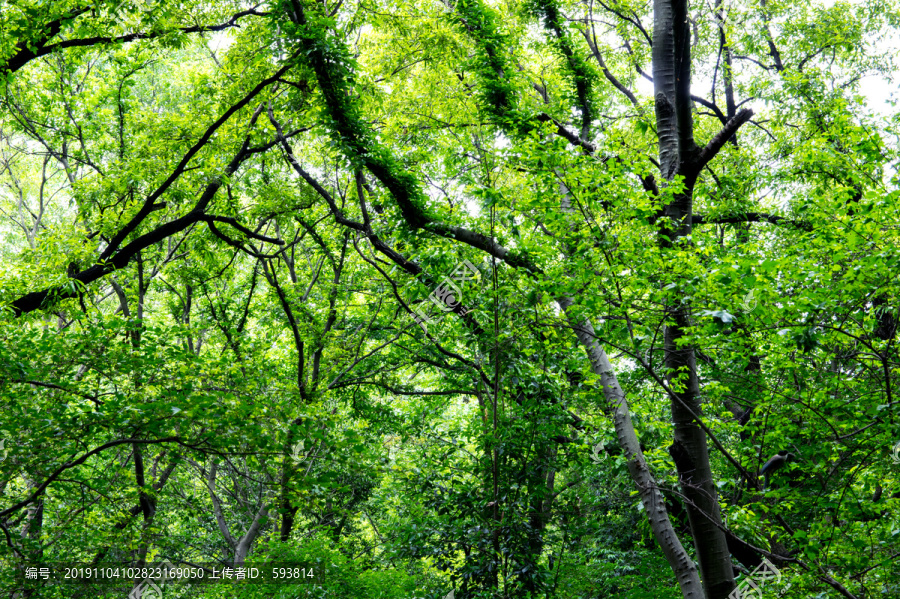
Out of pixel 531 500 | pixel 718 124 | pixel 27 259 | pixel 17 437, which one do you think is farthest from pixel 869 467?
pixel 27 259

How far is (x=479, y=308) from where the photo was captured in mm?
5984

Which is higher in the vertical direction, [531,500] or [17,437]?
[17,437]

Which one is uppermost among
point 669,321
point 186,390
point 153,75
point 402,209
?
point 153,75

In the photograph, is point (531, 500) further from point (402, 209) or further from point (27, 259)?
point (27, 259)

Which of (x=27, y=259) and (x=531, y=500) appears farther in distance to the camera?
(x=27, y=259)

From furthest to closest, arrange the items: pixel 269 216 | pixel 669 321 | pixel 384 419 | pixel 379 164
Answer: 1. pixel 384 419
2. pixel 269 216
3. pixel 379 164
4. pixel 669 321

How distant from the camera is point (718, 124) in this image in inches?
443

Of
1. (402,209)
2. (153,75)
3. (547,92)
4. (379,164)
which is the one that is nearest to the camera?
(379,164)

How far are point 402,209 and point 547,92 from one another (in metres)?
4.10

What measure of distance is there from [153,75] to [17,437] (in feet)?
35.5

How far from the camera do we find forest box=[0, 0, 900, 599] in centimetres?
434

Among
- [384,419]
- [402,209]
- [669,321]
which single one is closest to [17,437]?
[402,209]

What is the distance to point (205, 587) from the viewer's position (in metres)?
8.30

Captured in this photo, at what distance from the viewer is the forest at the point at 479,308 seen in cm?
434
